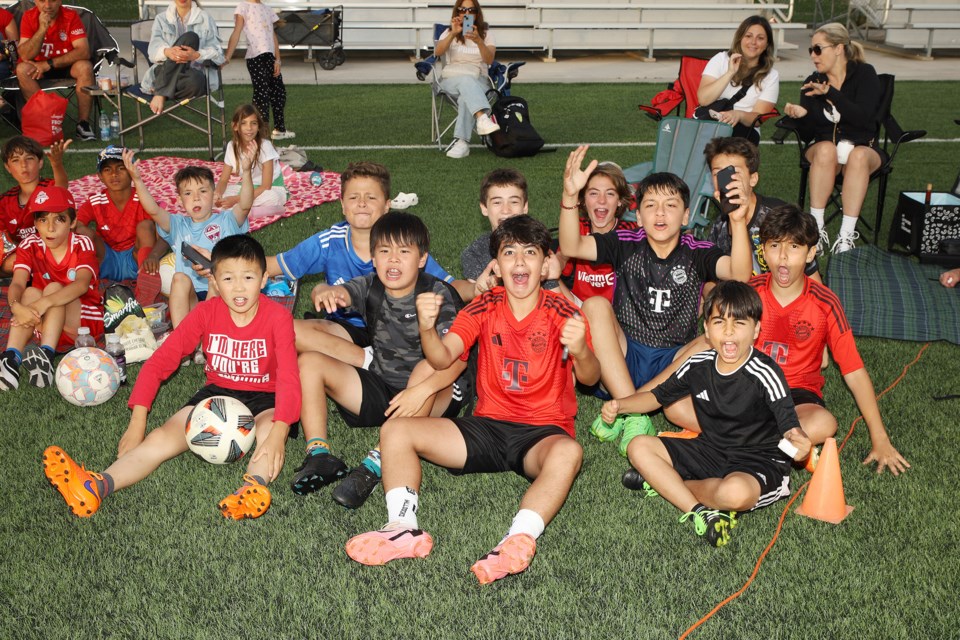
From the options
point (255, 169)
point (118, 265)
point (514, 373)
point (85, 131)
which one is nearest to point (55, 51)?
point (85, 131)

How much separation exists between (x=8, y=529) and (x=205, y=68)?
7.49 metres

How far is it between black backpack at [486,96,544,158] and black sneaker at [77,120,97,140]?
16.1 ft

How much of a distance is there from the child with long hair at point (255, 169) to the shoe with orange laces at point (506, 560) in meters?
4.73

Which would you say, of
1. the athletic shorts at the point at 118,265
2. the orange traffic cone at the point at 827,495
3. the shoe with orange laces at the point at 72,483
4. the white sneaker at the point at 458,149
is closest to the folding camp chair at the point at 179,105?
the white sneaker at the point at 458,149

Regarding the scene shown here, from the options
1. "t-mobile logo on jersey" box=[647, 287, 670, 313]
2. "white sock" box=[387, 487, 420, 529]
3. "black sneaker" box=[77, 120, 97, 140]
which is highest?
"t-mobile logo on jersey" box=[647, 287, 670, 313]

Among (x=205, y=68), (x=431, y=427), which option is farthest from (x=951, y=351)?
(x=205, y=68)

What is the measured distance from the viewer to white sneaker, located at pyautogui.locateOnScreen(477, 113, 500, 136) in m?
10.5

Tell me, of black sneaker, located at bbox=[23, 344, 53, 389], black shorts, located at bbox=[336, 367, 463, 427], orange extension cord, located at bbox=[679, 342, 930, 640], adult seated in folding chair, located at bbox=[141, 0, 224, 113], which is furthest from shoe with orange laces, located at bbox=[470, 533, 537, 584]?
adult seated in folding chair, located at bbox=[141, 0, 224, 113]

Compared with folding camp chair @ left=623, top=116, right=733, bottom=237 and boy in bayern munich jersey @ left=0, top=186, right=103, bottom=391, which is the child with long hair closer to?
boy in bayern munich jersey @ left=0, top=186, right=103, bottom=391

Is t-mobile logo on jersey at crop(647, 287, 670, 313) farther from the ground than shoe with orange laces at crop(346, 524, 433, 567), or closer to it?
farther from the ground

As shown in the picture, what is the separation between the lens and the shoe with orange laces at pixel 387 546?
354 cm

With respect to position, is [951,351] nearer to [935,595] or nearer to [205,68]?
[935,595]

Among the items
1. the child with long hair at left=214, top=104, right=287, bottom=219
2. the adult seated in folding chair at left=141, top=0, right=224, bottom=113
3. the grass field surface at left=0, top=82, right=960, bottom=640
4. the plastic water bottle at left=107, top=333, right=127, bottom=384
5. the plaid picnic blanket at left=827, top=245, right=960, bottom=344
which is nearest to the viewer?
the grass field surface at left=0, top=82, right=960, bottom=640

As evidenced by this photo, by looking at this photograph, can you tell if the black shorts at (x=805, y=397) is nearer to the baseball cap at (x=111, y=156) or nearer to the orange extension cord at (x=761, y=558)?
the orange extension cord at (x=761, y=558)
